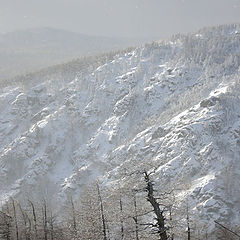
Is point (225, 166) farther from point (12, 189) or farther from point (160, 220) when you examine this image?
point (160, 220)

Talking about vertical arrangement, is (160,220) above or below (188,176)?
below

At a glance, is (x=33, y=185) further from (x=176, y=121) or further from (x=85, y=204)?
(x=85, y=204)

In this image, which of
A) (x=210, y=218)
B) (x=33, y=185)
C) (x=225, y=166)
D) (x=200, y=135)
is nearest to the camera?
(x=210, y=218)

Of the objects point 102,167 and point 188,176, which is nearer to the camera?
point 188,176

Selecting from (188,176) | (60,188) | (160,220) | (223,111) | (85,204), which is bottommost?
(160,220)

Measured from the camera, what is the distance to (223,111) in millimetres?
190750

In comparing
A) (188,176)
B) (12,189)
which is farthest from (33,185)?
(188,176)

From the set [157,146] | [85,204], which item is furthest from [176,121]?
[85,204]

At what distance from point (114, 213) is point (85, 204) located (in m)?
4.43

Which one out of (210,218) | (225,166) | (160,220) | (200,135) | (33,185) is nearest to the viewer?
(160,220)

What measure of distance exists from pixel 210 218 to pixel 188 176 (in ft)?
85.6

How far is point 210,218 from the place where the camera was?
144m

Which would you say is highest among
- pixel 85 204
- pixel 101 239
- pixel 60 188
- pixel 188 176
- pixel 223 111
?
pixel 223 111

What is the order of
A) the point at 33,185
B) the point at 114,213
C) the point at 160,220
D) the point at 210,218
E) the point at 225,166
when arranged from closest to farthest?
1. the point at 160,220
2. the point at 114,213
3. the point at 210,218
4. the point at 225,166
5. the point at 33,185
